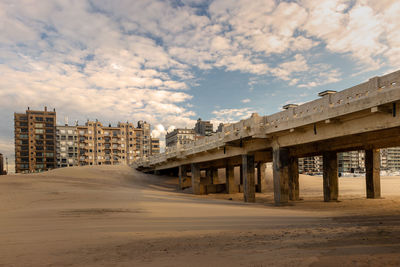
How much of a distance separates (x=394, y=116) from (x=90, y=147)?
124327 millimetres

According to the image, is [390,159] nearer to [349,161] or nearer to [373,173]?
[349,161]

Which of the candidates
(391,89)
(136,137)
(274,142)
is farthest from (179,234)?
(136,137)

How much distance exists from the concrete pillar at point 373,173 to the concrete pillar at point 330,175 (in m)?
4.37

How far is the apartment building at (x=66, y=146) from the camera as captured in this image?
117875 millimetres

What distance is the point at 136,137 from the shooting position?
14388 centimetres

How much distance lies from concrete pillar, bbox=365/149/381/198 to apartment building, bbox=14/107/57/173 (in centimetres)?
12210

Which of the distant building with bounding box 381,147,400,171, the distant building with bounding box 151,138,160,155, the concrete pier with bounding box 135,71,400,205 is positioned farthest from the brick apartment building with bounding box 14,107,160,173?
the distant building with bounding box 381,147,400,171

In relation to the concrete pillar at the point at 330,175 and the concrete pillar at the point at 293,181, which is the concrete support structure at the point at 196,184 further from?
the concrete pillar at the point at 330,175

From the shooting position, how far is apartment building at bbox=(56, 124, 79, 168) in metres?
118

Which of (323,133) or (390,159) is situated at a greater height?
(323,133)

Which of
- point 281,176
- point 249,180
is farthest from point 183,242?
point 249,180

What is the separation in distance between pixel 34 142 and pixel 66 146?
13688mm

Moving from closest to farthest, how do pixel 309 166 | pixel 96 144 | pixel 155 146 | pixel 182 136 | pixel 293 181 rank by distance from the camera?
pixel 293 181 → pixel 96 144 → pixel 155 146 → pixel 182 136 → pixel 309 166

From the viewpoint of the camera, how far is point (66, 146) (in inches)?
4683
